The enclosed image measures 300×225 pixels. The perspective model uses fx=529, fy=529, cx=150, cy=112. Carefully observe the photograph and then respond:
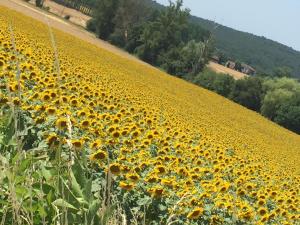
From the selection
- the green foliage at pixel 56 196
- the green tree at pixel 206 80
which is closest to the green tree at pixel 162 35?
the green tree at pixel 206 80

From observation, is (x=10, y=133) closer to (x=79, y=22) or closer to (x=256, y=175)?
(x=256, y=175)

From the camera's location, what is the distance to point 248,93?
63.2m

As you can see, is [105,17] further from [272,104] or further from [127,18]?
[272,104]

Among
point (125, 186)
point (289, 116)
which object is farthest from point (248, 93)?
point (125, 186)

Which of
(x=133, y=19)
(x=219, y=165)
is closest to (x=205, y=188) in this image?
(x=219, y=165)

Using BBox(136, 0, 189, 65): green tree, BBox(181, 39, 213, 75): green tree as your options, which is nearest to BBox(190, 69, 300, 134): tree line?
BBox(181, 39, 213, 75): green tree

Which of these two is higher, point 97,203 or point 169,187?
point 97,203

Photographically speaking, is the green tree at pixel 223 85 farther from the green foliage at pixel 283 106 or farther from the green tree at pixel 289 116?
the green tree at pixel 289 116

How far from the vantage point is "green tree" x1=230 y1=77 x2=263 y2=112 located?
63062 millimetres

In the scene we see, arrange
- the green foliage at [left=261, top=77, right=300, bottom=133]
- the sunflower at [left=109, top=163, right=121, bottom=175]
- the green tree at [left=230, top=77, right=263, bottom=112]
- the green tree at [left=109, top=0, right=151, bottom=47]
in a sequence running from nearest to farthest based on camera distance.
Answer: the sunflower at [left=109, top=163, right=121, bottom=175]
the green foliage at [left=261, top=77, right=300, bottom=133]
the green tree at [left=230, top=77, right=263, bottom=112]
the green tree at [left=109, top=0, right=151, bottom=47]

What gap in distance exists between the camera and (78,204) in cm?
270

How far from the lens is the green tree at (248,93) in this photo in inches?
2483

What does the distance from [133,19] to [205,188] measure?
89.3m

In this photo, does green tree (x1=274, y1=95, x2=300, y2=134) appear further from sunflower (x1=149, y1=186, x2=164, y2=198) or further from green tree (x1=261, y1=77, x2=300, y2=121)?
sunflower (x1=149, y1=186, x2=164, y2=198)
